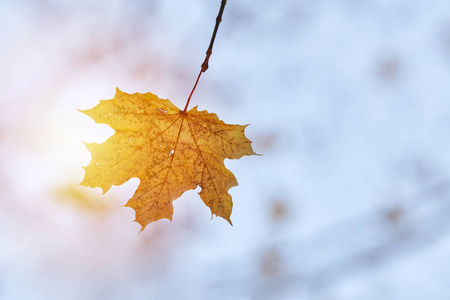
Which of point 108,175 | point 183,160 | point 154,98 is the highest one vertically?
point 154,98

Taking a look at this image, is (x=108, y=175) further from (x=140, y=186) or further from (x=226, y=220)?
(x=226, y=220)

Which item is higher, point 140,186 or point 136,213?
point 140,186

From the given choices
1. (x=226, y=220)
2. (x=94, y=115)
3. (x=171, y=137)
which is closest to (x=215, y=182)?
(x=226, y=220)

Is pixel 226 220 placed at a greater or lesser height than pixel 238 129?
lesser

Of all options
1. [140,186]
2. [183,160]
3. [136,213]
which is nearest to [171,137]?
[183,160]

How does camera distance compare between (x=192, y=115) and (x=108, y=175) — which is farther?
(x=192, y=115)

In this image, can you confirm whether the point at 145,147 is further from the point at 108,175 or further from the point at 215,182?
the point at 215,182
